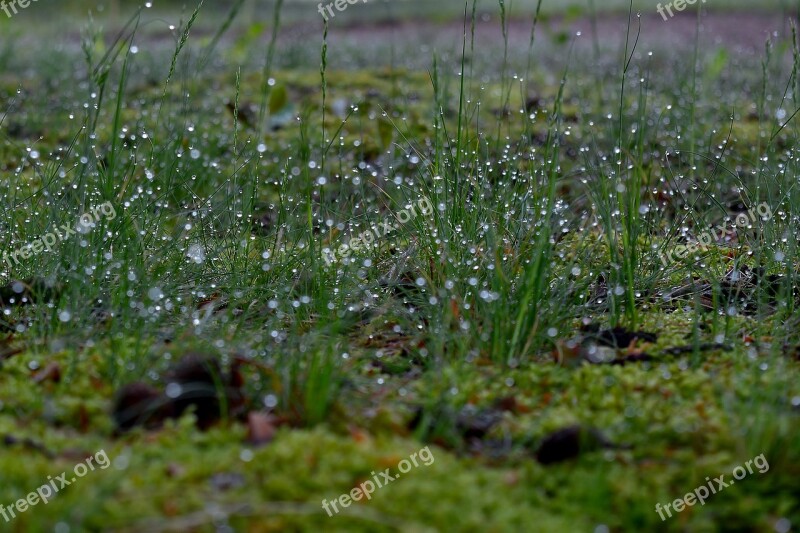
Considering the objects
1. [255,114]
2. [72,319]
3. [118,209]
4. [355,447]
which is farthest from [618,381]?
[255,114]

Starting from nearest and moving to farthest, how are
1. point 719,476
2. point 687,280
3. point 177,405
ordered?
point 719,476
point 177,405
point 687,280

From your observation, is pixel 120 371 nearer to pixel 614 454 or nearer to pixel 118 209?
pixel 118 209

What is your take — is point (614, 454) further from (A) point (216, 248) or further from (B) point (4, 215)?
(B) point (4, 215)

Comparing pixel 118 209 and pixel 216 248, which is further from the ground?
pixel 118 209

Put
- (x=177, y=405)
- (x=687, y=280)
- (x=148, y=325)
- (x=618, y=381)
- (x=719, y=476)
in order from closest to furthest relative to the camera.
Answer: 1. (x=719, y=476)
2. (x=177, y=405)
3. (x=618, y=381)
4. (x=148, y=325)
5. (x=687, y=280)

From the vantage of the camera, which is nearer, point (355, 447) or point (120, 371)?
point (355, 447)

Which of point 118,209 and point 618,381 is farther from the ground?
point 118,209

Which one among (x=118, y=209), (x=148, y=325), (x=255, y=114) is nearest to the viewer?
(x=148, y=325)

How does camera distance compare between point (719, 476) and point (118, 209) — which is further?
point (118, 209)

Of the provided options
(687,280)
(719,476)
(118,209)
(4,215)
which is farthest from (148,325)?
(687,280)
